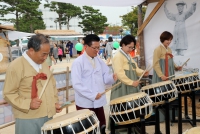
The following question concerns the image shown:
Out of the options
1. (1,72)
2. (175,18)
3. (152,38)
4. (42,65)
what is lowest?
(1,72)

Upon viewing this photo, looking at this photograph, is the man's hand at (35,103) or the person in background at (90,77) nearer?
the man's hand at (35,103)

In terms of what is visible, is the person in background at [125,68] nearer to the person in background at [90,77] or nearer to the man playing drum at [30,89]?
the person in background at [90,77]

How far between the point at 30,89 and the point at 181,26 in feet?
14.7

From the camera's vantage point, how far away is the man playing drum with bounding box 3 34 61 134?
2.00 meters

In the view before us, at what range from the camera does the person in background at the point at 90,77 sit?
264 centimetres

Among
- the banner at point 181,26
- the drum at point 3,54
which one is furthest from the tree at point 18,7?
the banner at point 181,26

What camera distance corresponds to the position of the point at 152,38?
21.0 feet

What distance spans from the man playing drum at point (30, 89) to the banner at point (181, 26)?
155 inches

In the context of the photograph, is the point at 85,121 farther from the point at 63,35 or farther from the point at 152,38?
the point at 63,35

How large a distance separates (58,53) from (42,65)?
16.4 m

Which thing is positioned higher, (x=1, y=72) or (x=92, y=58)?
(x=92, y=58)

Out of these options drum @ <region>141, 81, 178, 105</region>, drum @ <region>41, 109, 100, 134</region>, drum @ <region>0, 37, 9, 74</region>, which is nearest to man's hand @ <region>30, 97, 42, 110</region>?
drum @ <region>41, 109, 100, 134</region>

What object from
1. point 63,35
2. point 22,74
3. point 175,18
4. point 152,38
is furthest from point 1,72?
point 63,35

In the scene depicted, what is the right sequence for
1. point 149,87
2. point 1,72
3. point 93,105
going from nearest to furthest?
1. point 93,105
2. point 149,87
3. point 1,72
